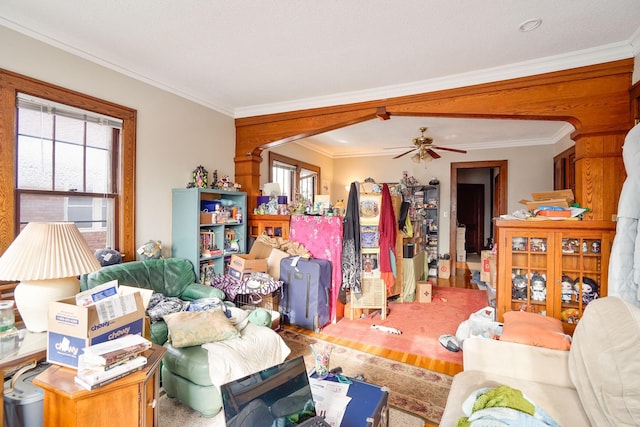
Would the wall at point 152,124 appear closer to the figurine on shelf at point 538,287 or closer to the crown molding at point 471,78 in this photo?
the crown molding at point 471,78

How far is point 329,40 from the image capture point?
7.75ft

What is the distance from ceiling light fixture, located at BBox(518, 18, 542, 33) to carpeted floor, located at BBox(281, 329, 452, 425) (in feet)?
8.93

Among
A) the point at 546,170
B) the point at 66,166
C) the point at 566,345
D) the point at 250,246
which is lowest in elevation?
the point at 566,345

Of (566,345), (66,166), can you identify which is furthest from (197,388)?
(566,345)

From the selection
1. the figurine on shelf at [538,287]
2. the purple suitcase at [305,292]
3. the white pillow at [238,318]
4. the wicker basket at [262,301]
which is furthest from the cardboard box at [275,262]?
the figurine on shelf at [538,287]

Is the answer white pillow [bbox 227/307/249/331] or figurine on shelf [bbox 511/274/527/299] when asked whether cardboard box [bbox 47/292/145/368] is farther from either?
figurine on shelf [bbox 511/274/527/299]

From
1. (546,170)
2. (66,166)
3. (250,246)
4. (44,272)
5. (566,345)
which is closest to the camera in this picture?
(44,272)

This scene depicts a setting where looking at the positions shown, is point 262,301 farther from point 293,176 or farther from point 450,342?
point 293,176

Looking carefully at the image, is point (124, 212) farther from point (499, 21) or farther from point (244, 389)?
point (499, 21)

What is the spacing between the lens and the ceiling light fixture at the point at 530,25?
2074mm

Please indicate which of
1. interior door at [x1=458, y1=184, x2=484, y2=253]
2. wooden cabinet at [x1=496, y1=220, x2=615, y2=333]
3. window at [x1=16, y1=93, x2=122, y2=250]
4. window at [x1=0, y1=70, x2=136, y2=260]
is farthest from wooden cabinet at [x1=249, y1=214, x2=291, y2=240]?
interior door at [x1=458, y1=184, x2=484, y2=253]

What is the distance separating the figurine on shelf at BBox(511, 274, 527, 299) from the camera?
2688mm

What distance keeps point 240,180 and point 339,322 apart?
231 centimetres

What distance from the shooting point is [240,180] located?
4191 mm
